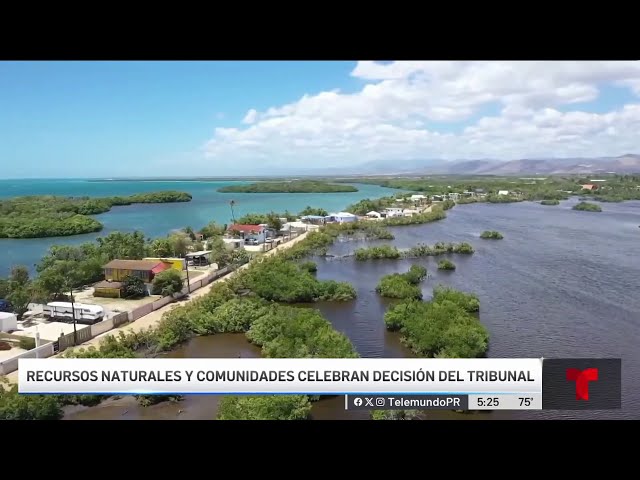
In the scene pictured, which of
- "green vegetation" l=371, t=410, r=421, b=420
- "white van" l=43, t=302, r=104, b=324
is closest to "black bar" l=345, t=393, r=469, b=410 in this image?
"green vegetation" l=371, t=410, r=421, b=420

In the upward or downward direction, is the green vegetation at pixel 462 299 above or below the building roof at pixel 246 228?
below

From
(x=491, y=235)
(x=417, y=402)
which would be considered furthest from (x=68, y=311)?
(x=491, y=235)

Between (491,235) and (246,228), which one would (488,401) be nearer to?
(491,235)

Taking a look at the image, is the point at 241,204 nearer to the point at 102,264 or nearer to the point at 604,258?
the point at 102,264

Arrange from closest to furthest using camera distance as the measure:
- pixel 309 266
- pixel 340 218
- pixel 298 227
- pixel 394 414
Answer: pixel 394 414 → pixel 309 266 → pixel 298 227 → pixel 340 218

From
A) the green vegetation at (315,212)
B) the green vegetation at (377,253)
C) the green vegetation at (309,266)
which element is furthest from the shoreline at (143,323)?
the green vegetation at (315,212)

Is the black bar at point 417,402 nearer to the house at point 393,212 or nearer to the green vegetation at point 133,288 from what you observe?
the green vegetation at point 133,288
